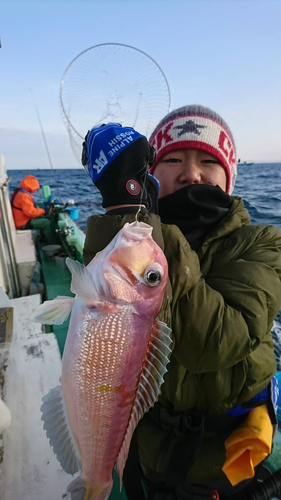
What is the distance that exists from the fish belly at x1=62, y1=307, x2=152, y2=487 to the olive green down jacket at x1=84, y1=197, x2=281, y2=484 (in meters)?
0.17

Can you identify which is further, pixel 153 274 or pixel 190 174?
pixel 190 174

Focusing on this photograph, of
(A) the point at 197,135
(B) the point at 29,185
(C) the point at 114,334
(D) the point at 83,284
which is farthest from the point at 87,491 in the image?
(B) the point at 29,185

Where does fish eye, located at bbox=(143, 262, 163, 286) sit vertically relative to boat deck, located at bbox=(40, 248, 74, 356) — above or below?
above

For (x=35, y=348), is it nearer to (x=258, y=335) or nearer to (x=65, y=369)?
(x=65, y=369)

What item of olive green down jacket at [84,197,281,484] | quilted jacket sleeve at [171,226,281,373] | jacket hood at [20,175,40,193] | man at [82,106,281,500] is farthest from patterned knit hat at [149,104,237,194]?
jacket hood at [20,175,40,193]

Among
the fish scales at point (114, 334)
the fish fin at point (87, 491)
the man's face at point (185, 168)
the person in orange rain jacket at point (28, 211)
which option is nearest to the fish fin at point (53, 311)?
the fish scales at point (114, 334)

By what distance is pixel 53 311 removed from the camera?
121 cm

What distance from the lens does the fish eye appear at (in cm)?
110

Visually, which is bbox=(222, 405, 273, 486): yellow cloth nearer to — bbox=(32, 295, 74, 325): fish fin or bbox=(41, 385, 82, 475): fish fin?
bbox=(41, 385, 82, 475): fish fin

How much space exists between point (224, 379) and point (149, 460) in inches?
27.3

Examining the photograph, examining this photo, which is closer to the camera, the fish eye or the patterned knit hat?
the fish eye

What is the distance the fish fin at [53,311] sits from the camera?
3.94 ft

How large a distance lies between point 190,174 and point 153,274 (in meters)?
1.01

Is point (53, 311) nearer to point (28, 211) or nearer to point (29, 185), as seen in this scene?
point (28, 211)
